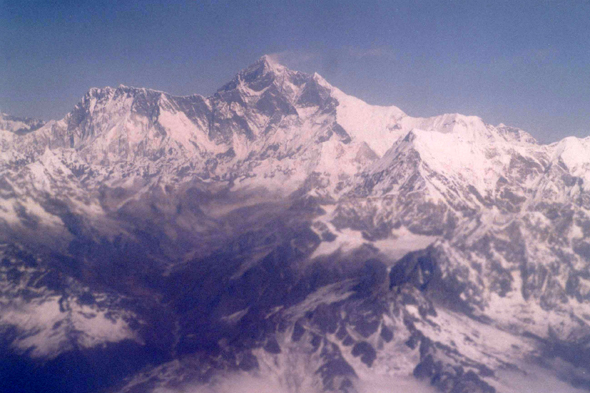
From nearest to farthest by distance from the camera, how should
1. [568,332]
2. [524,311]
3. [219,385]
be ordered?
[219,385] → [568,332] → [524,311]

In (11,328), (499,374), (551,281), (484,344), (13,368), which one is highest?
(11,328)

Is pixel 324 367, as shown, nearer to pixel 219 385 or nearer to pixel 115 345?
pixel 219 385

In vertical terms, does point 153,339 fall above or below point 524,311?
above

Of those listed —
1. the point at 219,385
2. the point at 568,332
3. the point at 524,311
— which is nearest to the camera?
the point at 219,385

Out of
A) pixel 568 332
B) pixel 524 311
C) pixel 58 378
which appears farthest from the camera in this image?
pixel 524 311

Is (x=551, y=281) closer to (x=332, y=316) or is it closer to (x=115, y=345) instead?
(x=332, y=316)

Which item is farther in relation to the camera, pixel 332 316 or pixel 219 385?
pixel 332 316

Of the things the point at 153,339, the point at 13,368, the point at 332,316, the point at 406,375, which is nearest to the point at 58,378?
the point at 13,368

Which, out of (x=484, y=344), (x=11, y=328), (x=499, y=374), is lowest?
(x=499, y=374)

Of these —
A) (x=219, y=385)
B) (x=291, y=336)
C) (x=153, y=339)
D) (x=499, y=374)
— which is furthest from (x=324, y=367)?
(x=153, y=339)
